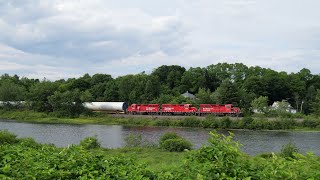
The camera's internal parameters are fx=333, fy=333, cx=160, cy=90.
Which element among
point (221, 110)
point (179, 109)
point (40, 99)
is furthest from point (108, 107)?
point (221, 110)

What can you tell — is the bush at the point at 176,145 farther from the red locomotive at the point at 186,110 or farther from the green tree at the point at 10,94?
the green tree at the point at 10,94

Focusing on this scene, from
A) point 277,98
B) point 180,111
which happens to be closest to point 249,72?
point 277,98

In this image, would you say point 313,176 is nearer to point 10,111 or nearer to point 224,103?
point 224,103

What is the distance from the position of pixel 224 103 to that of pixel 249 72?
3814 centimetres

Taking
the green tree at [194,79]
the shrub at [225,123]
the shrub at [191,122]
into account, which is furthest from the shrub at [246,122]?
the green tree at [194,79]

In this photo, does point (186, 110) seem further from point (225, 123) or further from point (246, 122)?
point (246, 122)

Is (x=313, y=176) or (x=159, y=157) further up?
(x=313, y=176)

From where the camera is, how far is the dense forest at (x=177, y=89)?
74250 mm

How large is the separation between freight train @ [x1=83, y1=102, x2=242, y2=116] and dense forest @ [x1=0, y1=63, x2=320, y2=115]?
13.2 ft

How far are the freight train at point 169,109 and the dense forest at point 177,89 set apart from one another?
4.02m

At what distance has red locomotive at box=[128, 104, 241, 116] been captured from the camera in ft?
222

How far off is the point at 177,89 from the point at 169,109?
31802 millimetres

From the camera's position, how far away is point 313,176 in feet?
15.1

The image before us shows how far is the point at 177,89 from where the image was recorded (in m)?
104
